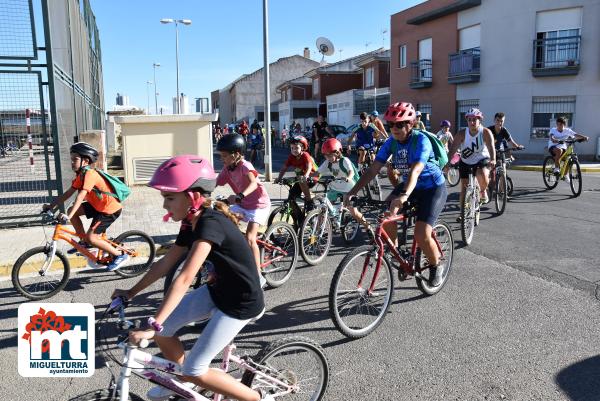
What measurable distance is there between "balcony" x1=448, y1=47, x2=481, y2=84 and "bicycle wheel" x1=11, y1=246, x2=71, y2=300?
23625 millimetres

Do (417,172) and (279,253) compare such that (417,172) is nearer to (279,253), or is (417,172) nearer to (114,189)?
(279,253)

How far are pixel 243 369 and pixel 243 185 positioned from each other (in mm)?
2905

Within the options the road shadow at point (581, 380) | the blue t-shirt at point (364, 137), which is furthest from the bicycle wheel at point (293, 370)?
the blue t-shirt at point (364, 137)

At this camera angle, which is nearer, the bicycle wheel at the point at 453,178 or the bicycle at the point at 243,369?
the bicycle at the point at 243,369

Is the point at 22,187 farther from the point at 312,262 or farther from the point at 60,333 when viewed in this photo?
the point at 60,333

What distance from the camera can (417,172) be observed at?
477cm

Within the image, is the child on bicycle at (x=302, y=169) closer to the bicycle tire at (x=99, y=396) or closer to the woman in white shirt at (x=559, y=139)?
the bicycle tire at (x=99, y=396)

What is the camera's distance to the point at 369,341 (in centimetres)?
438

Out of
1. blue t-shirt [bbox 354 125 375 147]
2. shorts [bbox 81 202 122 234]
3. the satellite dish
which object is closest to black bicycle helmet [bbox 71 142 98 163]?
shorts [bbox 81 202 122 234]

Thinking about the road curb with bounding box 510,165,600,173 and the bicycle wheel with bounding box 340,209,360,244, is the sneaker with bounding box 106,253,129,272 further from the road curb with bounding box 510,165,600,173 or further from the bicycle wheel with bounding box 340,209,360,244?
the road curb with bounding box 510,165,600,173

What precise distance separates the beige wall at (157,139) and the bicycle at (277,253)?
8.26 m

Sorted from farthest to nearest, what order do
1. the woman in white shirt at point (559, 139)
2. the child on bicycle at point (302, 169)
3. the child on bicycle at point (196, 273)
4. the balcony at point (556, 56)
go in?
the balcony at point (556, 56)
the woman in white shirt at point (559, 139)
the child on bicycle at point (302, 169)
the child on bicycle at point (196, 273)

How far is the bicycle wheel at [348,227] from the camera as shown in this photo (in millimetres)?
7395

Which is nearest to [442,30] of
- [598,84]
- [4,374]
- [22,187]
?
[598,84]
